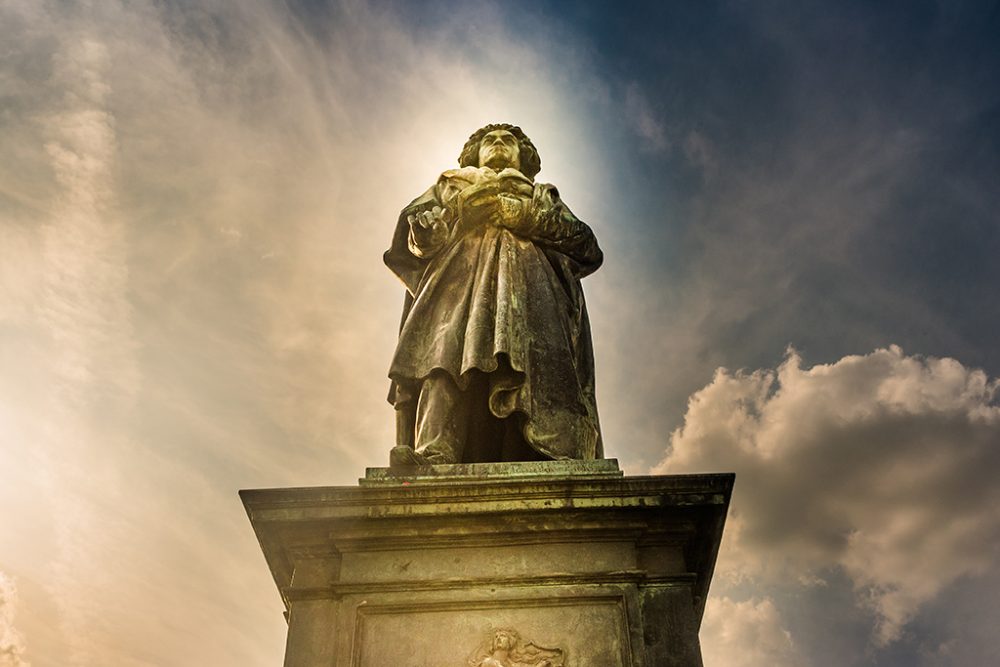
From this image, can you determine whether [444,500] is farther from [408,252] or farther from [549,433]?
[408,252]

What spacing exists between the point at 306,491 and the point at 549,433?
67.2 inches

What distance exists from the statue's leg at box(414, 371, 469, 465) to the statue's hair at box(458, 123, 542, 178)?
11.4ft

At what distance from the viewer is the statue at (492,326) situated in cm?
617

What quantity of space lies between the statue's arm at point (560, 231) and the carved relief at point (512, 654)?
382cm

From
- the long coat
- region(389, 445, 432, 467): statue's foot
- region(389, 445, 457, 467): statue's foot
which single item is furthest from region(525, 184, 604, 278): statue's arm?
region(389, 445, 432, 467): statue's foot

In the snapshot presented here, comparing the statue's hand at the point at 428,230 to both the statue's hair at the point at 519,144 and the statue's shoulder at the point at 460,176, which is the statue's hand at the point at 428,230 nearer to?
the statue's shoulder at the point at 460,176

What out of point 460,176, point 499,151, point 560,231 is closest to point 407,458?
point 560,231

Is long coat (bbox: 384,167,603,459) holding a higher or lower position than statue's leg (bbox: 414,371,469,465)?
higher

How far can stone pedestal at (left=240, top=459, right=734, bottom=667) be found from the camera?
462cm

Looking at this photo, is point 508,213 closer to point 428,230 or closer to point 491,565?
point 428,230

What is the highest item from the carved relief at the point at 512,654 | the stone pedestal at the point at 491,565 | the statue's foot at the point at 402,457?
the statue's foot at the point at 402,457

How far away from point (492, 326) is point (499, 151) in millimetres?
2870

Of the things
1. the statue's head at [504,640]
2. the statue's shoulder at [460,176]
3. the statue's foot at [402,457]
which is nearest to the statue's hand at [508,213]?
the statue's shoulder at [460,176]

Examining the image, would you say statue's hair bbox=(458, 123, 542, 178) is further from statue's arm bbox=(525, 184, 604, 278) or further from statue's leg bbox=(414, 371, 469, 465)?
statue's leg bbox=(414, 371, 469, 465)
